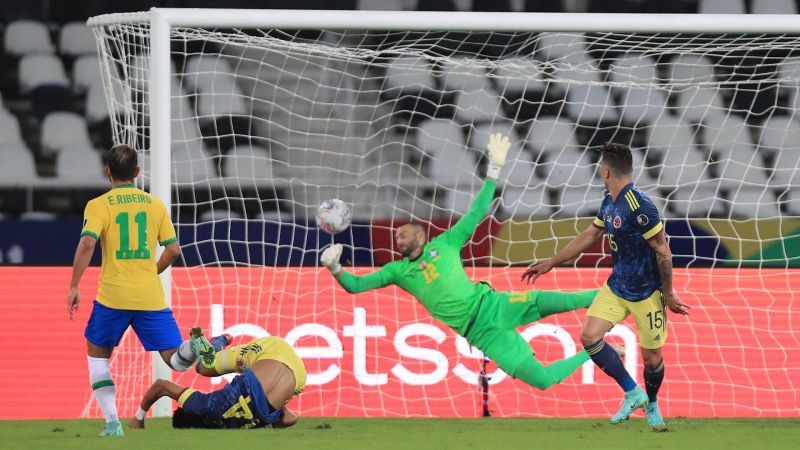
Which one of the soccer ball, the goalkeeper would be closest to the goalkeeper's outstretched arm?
the goalkeeper

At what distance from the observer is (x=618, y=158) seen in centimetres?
690

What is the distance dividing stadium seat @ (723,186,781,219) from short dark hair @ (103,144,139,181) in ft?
15.7

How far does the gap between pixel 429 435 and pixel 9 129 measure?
6167 millimetres

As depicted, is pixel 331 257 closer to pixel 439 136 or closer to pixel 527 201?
pixel 527 201

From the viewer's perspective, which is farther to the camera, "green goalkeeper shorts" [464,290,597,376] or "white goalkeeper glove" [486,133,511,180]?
"green goalkeeper shorts" [464,290,597,376]

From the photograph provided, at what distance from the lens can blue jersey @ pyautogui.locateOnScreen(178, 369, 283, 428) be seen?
22.6ft

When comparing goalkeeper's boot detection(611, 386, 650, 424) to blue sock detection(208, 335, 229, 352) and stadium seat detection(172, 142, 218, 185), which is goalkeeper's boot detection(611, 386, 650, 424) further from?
stadium seat detection(172, 142, 218, 185)

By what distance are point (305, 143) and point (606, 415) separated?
12.1 feet

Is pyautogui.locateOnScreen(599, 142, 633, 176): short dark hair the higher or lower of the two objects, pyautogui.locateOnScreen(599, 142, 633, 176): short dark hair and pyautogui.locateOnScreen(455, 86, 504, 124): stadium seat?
the higher

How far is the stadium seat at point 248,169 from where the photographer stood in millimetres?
10344

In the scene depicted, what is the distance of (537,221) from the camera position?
370 inches

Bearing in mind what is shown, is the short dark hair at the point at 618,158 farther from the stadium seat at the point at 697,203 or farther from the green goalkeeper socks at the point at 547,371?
the stadium seat at the point at 697,203

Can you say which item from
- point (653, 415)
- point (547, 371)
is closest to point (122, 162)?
point (547, 371)

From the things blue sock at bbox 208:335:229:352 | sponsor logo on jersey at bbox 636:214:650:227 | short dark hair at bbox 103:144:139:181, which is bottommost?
blue sock at bbox 208:335:229:352
